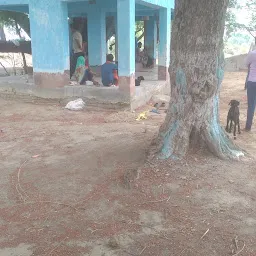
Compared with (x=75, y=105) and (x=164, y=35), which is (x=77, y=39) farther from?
(x=164, y=35)

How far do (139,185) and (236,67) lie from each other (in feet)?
56.6

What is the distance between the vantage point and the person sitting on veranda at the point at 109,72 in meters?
8.61

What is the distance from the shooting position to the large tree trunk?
4199 mm

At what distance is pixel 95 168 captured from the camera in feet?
15.3

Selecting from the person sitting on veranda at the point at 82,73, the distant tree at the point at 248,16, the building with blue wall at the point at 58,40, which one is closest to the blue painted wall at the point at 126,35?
the building with blue wall at the point at 58,40

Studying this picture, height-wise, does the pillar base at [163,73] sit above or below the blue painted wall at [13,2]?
below

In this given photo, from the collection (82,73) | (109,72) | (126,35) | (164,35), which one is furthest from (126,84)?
(164,35)

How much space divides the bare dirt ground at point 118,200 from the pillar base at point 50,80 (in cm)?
314

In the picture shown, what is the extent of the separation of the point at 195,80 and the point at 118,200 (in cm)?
191

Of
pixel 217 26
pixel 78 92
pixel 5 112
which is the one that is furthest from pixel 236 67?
pixel 217 26

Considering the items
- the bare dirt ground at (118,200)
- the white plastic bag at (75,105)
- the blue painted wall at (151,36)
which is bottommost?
the bare dirt ground at (118,200)

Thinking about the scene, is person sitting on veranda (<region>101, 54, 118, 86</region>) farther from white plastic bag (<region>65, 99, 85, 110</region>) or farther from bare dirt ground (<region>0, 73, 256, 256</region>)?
bare dirt ground (<region>0, 73, 256, 256</region>)

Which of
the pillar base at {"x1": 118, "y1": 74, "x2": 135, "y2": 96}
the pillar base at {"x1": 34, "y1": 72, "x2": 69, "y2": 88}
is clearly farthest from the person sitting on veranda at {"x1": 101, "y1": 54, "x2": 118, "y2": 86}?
the pillar base at {"x1": 34, "y1": 72, "x2": 69, "y2": 88}

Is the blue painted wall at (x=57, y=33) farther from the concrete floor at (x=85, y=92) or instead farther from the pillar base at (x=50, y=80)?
the concrete floor at (x=85, y=92)
